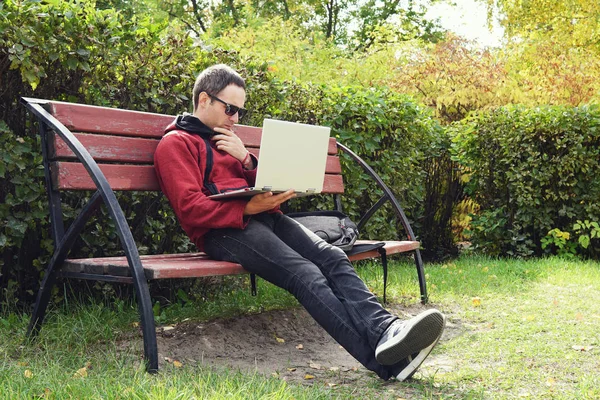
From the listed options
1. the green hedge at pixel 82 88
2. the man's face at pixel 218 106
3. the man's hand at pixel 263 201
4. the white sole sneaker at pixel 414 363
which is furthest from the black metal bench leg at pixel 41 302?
the white sole sneaker at pixel 414 363

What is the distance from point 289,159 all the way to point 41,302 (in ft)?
4.36

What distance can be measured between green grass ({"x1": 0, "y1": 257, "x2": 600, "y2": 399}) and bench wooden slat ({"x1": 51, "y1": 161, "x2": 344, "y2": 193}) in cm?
71

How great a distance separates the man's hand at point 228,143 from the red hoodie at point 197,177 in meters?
0.04

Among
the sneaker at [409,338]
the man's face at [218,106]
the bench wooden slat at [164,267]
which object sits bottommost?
the sneaker at [409,338]

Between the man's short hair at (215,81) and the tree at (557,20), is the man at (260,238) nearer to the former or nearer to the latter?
the man's short hair at (215,81)

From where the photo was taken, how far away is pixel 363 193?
6.48 m

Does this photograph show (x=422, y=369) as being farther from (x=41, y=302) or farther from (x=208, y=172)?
(x=41, y=302)

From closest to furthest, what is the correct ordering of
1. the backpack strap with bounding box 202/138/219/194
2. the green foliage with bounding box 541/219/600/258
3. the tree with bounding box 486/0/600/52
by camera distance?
1. the backpack strap with bounding box 202/138/219/194
2. the green foliage with bounding box 541/219/600/258
3. the tree with bounding box 486/0/600/52

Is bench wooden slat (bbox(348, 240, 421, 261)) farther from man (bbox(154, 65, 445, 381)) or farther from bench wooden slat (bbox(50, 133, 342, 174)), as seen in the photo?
bench wooden slat (bbox(50, 133, 342, 174))

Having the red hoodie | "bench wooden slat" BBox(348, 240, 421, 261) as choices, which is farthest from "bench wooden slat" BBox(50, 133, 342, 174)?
"bench wooden slat" BBox(348, 240, 421, 261)

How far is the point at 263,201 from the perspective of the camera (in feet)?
11.1

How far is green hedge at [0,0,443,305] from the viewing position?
363cm

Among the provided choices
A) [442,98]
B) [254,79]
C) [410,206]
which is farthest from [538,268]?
[442,98]

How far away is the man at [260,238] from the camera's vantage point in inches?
116
